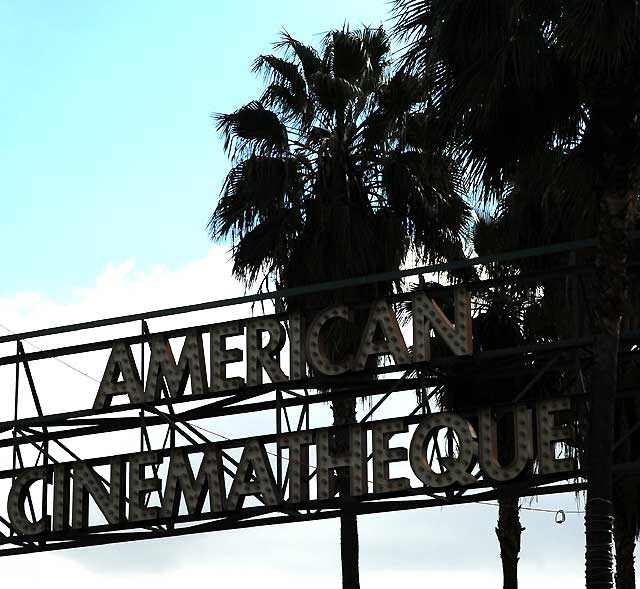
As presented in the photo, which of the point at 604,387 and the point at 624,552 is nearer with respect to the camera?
the point at 604,387

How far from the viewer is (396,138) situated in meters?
29.0

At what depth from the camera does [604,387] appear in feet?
60.5

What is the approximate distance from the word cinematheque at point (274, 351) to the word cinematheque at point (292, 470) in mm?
905

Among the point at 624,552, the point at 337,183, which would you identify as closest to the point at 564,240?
the point at 337,183

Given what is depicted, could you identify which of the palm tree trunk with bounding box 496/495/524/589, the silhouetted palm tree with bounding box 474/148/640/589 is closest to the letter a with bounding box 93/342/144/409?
the silhouetted palm tree with bounding box 474/148/640/589

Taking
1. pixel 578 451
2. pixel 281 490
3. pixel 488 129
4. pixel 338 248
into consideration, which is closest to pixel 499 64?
pixel 488 129

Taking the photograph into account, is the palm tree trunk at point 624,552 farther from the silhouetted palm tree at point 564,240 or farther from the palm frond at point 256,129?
the palm frond at point 256,129

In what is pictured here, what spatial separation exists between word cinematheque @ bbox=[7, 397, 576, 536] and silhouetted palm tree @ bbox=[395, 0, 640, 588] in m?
2.46

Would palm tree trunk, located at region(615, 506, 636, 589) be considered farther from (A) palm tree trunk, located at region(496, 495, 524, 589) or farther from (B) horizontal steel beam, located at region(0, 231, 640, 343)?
(B) horizontal steel beam, located at region(0, 231, 640, 343)

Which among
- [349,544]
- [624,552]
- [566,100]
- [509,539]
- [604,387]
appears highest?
[566,100]

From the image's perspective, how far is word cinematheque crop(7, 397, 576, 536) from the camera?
21.1 m

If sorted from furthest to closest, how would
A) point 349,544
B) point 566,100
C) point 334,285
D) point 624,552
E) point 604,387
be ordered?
point 624,552 < point 349,544 < point 334,285 < point 566,100 < point 604,387

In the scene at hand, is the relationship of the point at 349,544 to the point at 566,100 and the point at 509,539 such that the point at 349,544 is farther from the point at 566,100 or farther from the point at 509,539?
the point at 566,100

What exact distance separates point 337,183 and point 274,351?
20.6ft
